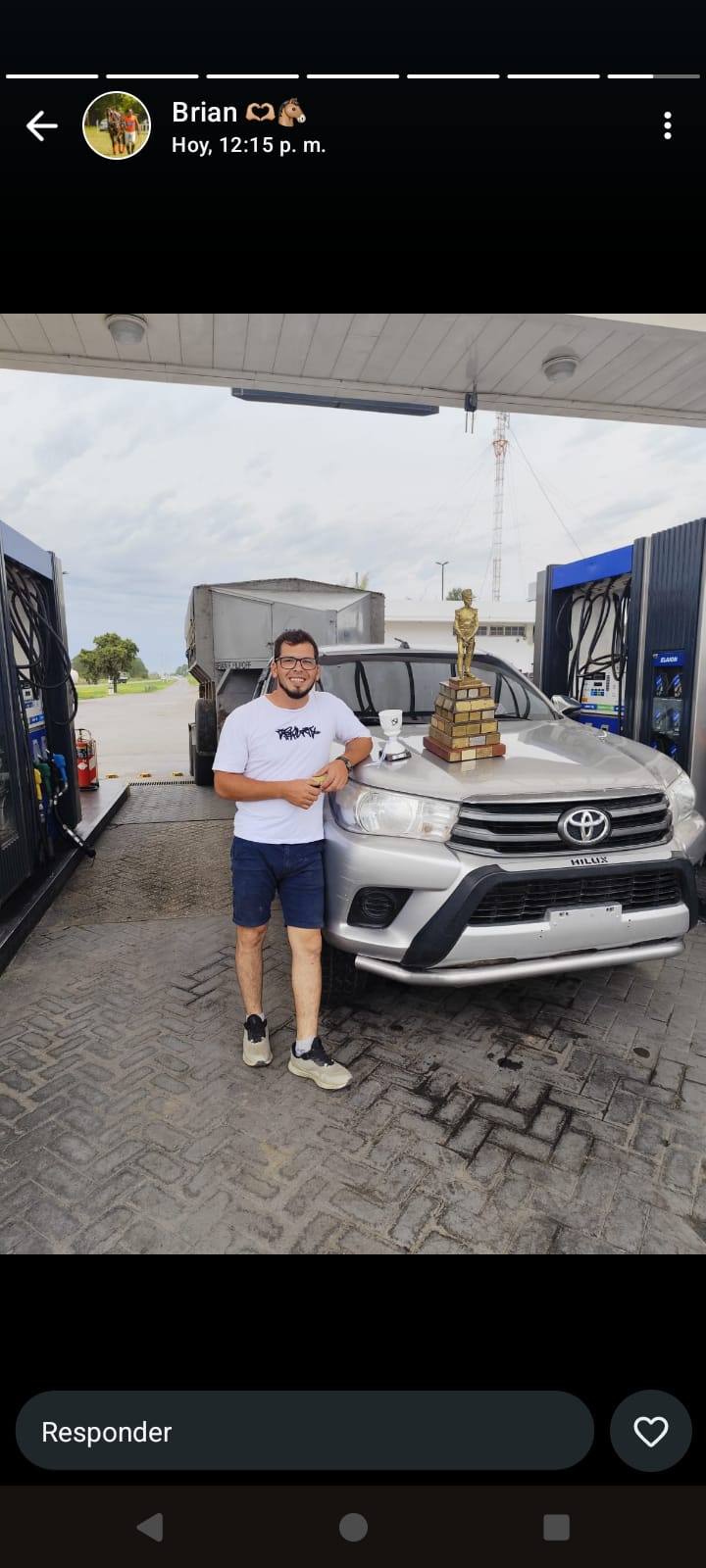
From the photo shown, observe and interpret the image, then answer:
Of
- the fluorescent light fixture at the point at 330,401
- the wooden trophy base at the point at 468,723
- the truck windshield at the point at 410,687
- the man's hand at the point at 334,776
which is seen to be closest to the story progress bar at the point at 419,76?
the man's hand at the point at 334,776

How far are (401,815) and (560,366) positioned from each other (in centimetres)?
418

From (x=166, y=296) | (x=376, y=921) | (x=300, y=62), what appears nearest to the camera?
(x=300, y=62)

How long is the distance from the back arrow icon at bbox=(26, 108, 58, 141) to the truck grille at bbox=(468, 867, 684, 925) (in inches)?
87.4


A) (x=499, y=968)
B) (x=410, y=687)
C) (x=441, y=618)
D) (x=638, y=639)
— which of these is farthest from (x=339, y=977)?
(x=441, y=618)

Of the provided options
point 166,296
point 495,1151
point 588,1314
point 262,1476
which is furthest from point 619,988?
point 166,296

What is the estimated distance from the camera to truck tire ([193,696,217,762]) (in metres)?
8.65

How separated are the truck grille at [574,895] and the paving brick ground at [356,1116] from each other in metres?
0.62

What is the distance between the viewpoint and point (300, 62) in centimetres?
88

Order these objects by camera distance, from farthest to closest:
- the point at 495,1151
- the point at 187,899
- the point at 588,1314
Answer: the point at 187,899 → the point at 495,1151 → the point at 588,1314

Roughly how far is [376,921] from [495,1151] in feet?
2.83

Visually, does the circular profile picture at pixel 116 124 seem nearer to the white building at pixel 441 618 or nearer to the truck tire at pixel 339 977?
the truck tire at pixel 339 977

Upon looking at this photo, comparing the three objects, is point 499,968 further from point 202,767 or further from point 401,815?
point 202,767
